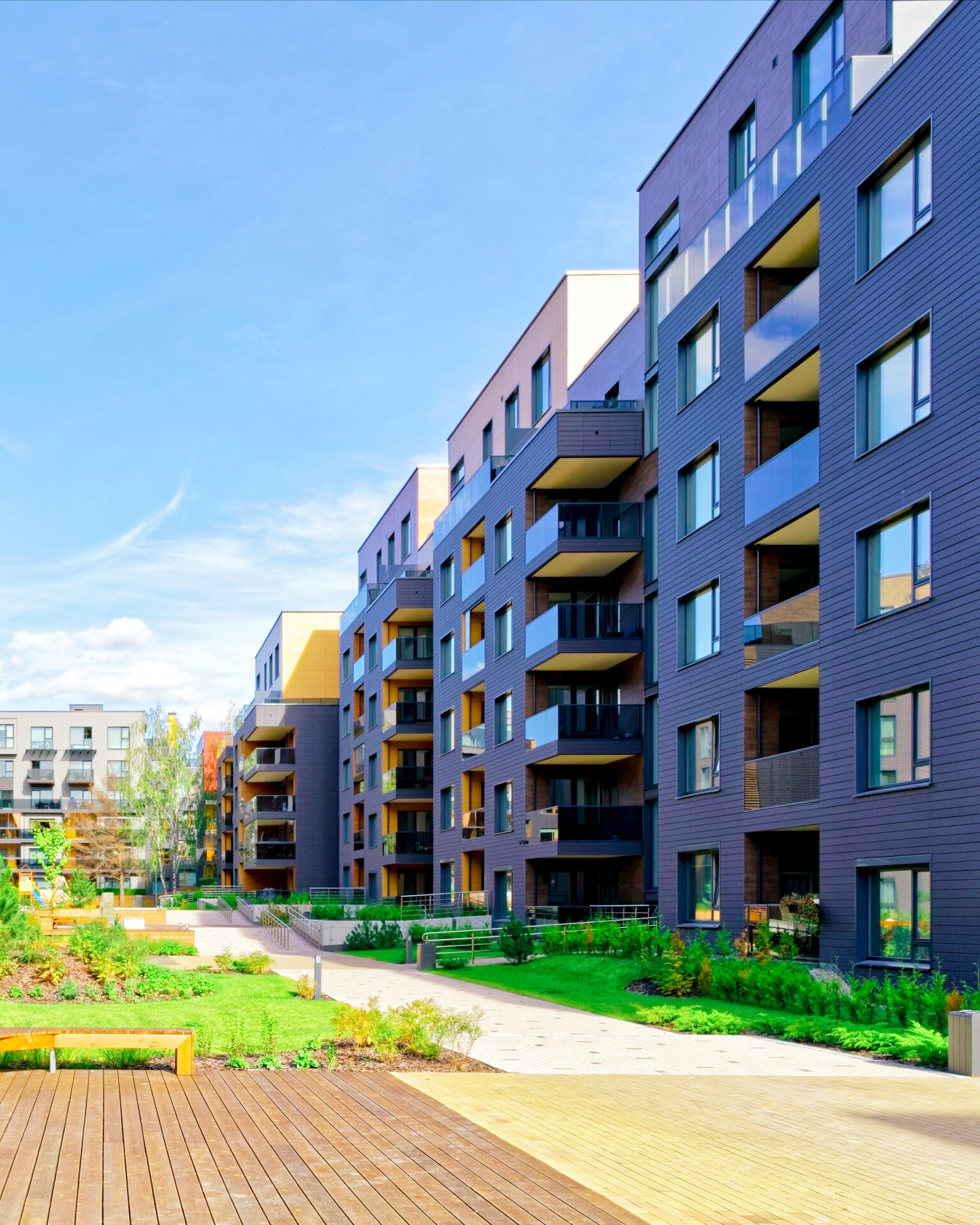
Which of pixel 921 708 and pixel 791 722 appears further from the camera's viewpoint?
pixel 791 722

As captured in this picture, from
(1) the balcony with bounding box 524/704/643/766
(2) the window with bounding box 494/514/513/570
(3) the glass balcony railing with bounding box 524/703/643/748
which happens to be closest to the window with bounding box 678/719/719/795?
Answer: (1) the balcony with bounding box 524/704/643/766

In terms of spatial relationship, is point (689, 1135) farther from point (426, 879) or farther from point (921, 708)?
point (426, 879)

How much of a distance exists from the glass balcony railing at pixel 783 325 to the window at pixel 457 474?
90.0 feet

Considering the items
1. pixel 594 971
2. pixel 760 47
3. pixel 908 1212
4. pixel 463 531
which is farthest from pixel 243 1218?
pixel 463 531

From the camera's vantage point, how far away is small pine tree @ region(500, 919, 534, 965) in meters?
31.5

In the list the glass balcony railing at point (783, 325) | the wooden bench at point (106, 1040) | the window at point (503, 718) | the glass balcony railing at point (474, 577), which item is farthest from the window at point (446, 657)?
the wooden bench at point (106, 1040)

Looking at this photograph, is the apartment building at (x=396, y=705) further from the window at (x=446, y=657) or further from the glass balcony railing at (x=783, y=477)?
the glass balcony railing at (x=783, y=477)

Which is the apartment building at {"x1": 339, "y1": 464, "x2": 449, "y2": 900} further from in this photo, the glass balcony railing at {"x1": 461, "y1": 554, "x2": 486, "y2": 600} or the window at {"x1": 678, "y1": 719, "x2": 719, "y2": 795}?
the window at {"x1": 678, "y1": 719, "x2": 719, "y2": 795}

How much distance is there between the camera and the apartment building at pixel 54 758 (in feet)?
436

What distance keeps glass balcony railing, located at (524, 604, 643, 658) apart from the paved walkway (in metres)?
13.8

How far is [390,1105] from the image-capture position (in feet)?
38.5

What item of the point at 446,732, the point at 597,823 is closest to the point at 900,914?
the point at 597,823

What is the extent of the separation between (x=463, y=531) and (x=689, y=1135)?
41.2 m

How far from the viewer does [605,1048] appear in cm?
1728
